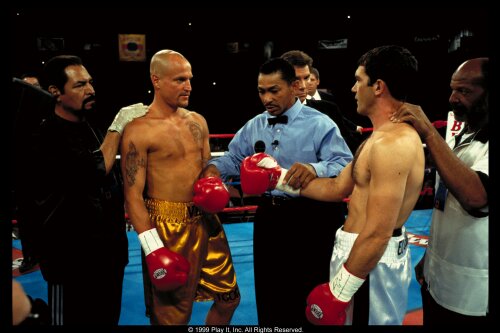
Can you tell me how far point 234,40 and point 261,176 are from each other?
11418mm

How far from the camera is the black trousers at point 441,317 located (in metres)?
1.55

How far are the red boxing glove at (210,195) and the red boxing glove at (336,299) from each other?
0.70 metres

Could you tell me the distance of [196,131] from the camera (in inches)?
87.9

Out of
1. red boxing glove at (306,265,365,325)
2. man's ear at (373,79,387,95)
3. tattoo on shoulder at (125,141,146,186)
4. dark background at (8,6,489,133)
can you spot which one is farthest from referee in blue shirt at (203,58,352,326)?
dark background at (8,6,489,133)

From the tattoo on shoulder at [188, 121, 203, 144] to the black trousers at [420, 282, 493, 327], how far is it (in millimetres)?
1288

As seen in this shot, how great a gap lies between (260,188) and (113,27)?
11155 millimetres

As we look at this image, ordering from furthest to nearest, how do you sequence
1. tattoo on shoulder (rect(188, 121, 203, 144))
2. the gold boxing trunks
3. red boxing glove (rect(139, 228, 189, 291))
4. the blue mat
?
the blue mat → tattoo on shoulder (rect(188, 121, 203, 144)) → the gold boxing trunks → red boxing glove (rect(139, 228, 189, 291))

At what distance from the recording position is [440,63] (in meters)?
11.2

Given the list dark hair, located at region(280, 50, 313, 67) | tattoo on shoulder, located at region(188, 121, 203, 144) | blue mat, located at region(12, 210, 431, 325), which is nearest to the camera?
tattoo on shoulder, located at region(188, 121, 203, 144)

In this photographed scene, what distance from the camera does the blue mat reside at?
2590 mm

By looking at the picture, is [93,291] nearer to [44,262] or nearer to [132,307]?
[44,262]

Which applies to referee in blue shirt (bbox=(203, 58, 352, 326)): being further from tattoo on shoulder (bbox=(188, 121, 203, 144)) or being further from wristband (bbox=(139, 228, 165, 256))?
wristband (bbox=(139, 228, 165, 256))

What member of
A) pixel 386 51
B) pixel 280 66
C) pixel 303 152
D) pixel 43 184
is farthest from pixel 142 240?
pixel 386 51

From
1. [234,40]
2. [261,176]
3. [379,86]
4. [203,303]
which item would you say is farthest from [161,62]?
[234,40]
